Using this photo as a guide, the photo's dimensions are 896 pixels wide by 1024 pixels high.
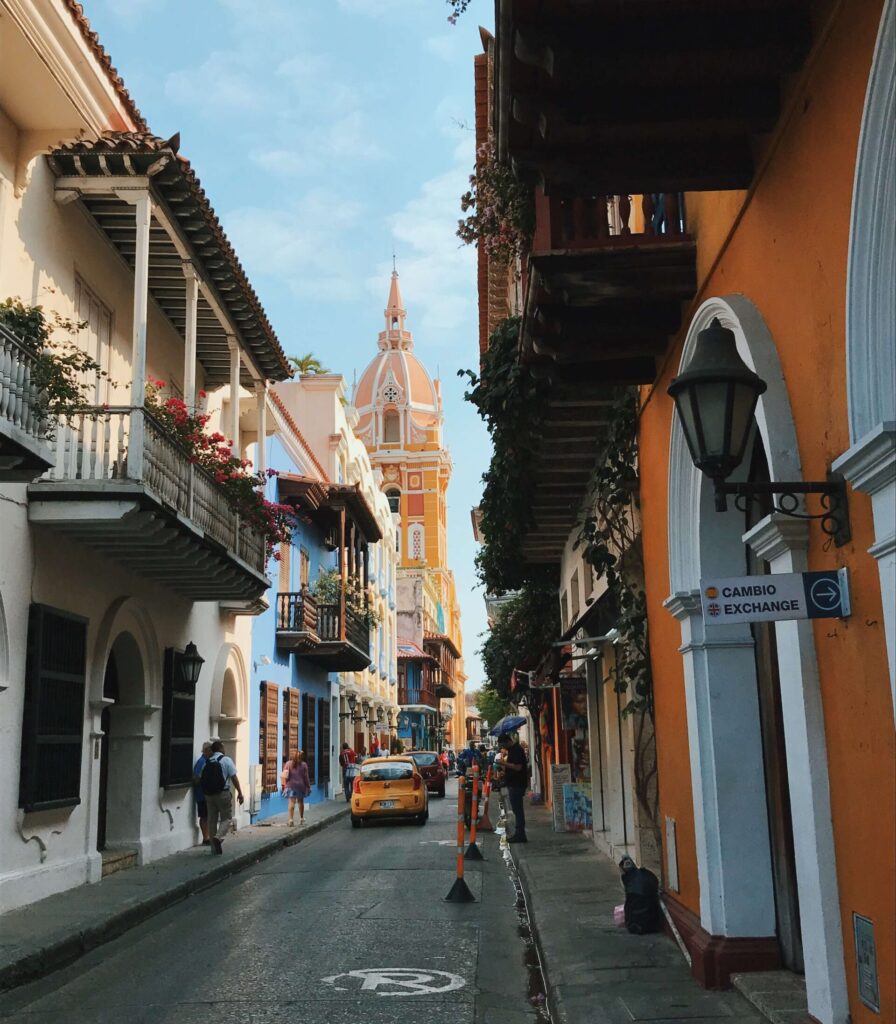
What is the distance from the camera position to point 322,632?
27812 millimetres

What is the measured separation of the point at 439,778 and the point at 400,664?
125 ft

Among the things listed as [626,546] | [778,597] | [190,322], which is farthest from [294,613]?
[778,597]

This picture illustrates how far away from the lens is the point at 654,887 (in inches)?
339

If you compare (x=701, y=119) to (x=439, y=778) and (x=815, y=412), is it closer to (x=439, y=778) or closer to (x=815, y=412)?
(x=815, y=412)

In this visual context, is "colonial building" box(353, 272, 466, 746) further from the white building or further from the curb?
the curb

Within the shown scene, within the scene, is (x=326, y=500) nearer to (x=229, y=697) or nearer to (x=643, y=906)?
(x=229, y=697)

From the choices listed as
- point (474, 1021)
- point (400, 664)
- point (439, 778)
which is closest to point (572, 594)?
point (474, 1021)

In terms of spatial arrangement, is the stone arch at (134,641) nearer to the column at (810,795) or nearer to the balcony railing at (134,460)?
the balcony railing at (134,460)

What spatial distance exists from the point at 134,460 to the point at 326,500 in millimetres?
16784

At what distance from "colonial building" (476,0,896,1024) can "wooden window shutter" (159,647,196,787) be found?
9.64m

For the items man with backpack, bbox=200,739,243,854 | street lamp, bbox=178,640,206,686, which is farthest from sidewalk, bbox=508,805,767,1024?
street lamp, bbox=178,640,206,686

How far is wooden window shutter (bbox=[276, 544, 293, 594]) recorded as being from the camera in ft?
83.2

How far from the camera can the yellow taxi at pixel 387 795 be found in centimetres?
2264

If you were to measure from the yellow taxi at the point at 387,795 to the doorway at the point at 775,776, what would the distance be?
16486mm
